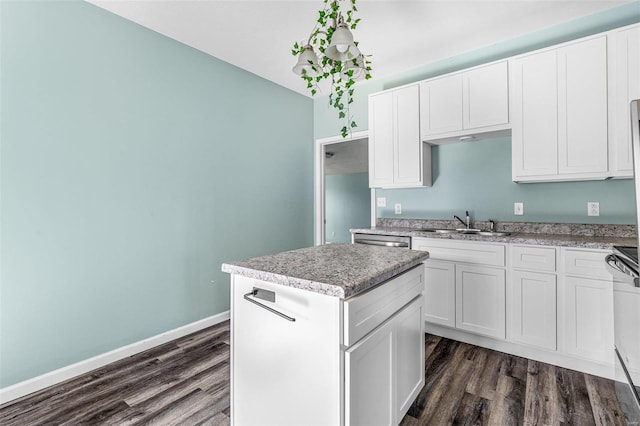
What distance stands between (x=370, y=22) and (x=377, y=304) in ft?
7.72

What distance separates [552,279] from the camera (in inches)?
86.0

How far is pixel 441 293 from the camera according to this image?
265 cm

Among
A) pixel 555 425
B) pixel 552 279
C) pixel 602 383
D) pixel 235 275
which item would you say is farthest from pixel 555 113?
pixel 235 275

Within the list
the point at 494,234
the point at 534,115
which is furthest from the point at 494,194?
the point at 534,115

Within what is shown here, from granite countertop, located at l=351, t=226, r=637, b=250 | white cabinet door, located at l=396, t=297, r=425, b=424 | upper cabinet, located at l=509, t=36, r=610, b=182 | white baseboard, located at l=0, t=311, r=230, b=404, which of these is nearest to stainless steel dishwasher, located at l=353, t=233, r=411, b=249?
granite countertop, located at l=351, t=226, r=637, b=250

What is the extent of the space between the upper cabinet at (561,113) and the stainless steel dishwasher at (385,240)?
1057 mm

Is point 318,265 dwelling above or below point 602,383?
above

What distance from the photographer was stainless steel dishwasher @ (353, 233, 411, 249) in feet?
9.26

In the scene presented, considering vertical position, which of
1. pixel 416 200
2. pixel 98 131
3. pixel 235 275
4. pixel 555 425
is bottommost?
pixel 555 425

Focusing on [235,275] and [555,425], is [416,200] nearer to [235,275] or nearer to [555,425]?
[555,425]

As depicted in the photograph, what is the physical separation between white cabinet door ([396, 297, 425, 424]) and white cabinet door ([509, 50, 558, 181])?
65.8 inches

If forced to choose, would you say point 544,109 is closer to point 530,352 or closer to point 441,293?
point 441,293

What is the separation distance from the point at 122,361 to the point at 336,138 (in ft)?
11.0

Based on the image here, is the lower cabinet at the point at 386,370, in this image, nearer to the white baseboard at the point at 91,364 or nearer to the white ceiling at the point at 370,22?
the white baseboard at the point at 91,364
